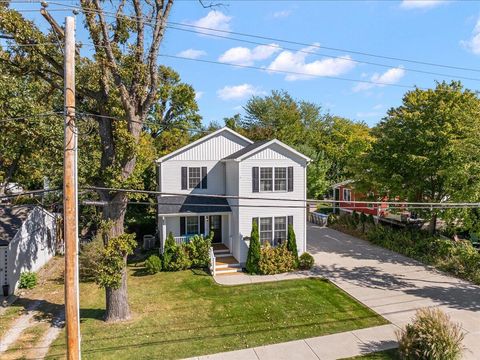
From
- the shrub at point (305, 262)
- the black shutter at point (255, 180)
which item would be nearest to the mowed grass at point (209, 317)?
the shrub at point (305, 262)

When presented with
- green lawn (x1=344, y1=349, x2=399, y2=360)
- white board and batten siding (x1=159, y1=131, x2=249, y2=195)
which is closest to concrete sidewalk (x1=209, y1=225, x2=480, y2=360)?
green lawn (x1=344, y1=349, x2=399, y2=360)

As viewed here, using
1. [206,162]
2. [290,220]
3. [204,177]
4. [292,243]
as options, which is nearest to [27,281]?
[204,177]

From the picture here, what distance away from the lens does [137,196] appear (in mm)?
12602

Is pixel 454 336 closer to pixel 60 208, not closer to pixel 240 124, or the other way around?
pixel 60 208

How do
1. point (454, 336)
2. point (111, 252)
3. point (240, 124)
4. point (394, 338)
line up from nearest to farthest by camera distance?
point (454, 336) → point (394, 338) → point (111, 252) → point (240, 124)

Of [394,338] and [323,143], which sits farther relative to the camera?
[323,143]

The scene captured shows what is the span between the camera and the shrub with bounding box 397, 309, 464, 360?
916 centimetres

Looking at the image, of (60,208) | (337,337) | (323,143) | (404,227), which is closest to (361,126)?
(323,143)

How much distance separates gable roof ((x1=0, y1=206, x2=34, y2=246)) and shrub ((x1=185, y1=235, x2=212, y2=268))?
8.19m

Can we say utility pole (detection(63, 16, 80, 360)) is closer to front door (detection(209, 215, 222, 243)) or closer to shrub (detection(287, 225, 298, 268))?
shrub (detection(287, 225, 298, 268))

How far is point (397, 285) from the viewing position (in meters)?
15.5

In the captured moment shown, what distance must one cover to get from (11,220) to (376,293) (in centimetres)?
1762

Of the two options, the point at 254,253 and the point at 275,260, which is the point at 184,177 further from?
the point at 275,260

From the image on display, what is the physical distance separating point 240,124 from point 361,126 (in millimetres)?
19791
